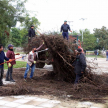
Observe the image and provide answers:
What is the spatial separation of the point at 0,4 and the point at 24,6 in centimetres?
213

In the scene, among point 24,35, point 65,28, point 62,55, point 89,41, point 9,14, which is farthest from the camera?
point 89,41

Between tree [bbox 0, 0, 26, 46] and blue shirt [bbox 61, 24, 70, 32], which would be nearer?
blue shirt [bbox 61, 24, 70, 32]

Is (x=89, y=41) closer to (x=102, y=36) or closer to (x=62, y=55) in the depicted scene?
(x=102, y=36)

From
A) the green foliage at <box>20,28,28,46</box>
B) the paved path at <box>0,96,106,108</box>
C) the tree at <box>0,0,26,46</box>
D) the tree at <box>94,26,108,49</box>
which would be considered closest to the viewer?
the paved path at <box>0,96,106,108</box>

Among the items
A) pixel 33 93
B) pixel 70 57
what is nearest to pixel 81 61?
pixel 70 57

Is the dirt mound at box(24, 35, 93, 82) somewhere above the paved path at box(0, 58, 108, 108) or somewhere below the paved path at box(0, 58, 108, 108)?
above

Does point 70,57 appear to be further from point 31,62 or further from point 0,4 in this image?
point 0,4

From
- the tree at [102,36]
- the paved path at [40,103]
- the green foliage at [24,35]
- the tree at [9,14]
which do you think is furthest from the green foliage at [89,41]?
the tree at [9,14]

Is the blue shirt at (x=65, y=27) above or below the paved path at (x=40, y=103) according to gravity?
above

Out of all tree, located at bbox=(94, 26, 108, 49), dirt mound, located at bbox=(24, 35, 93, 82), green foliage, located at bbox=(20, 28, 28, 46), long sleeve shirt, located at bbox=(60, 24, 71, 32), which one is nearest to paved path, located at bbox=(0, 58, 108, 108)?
dirt mound, located at bbox=(24, 35, 93, 82)

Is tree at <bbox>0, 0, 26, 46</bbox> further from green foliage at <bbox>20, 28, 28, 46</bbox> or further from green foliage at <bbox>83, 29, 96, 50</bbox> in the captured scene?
green foliage at <bbox>83, 29, 96, 50</bbox>

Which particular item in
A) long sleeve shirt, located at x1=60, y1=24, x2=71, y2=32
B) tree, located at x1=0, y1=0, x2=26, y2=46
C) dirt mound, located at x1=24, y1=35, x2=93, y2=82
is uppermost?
tree, located at x1=0, y1=0, x2=26, y2=46

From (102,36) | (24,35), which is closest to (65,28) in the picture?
A: (24,35)

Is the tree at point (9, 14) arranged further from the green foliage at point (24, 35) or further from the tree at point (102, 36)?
the tree at point (102, 36)
